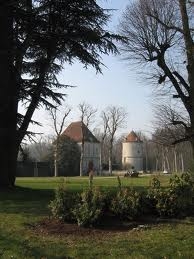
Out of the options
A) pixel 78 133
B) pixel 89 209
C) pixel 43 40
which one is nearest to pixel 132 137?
pixel 78 133

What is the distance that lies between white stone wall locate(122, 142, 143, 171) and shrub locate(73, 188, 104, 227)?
289 feet

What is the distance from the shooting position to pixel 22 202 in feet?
45.7

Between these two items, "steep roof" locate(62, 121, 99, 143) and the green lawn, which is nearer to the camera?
the green lawn

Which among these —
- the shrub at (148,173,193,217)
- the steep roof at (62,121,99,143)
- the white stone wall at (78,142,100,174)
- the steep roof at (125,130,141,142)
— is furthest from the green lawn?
the steep roof at (125,130,141,142)

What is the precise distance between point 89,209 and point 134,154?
88865 mm

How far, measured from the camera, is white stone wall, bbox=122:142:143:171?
9825 cm

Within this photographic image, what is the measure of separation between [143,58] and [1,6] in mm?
12972

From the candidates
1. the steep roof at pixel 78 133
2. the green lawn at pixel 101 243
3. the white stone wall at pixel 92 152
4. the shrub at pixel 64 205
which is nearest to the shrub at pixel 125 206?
the green lawn at pixel 101 243

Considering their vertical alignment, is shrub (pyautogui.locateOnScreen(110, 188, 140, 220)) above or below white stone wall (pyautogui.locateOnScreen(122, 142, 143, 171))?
below

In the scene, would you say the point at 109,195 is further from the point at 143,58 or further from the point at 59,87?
the point at 143,58

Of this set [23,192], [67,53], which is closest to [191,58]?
[67,53]

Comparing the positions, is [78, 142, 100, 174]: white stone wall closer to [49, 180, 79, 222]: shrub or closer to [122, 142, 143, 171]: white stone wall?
[122, 142, 143, 171]: white stone wall

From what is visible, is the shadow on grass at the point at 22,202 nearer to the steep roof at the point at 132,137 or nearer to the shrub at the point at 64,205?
the shrub at the point at 64,205

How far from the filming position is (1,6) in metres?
16.7
